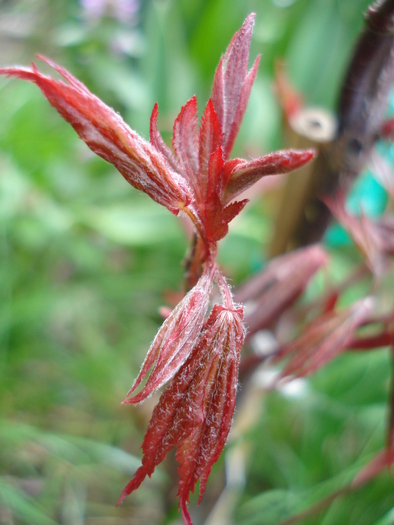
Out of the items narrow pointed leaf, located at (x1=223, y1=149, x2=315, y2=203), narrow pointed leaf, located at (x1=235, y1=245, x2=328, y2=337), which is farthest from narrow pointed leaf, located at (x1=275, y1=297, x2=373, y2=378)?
narrow pointed leaf, located at (x1=223, y1=149, x2=315, y2=203)

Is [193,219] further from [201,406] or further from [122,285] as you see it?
[122,285]

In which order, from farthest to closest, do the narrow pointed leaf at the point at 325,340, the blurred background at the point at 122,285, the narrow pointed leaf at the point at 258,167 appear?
1. the blurred background at the point at 122,285
2. the narrow pointed leaf at the point at 325,340
3. the narrow pointed leaf at the point at 258,167

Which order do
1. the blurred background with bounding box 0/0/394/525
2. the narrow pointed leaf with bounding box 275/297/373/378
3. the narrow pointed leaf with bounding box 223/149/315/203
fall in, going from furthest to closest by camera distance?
the blurred background with bounding box 0/0/394/525, the narrow pointed leaf with bounding box 275/297/373/378, the narrow pointed leaf with bounding box 223/149/315/203

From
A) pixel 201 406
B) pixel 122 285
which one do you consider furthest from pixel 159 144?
pixel 122 285

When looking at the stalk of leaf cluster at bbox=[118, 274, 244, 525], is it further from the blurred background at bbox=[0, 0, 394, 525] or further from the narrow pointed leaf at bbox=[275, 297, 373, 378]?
the blurred background at bbox=[0, 0, 394, 525]

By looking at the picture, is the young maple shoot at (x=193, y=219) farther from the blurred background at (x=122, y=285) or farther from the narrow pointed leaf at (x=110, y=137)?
the blurred background at (x=122, y=285)

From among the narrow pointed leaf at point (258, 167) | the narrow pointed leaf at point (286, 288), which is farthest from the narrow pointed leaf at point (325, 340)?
the narrow pointed leaf at point (258, 167)
